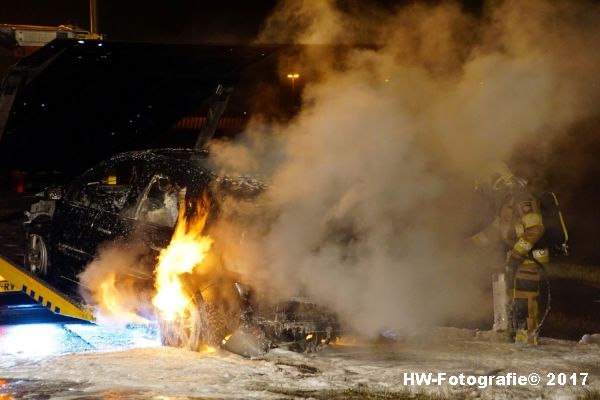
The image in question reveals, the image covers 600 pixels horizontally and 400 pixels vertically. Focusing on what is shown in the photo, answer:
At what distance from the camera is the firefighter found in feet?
26.0

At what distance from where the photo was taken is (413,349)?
7.45 metres

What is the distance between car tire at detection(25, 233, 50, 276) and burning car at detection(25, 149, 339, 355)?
483 mm

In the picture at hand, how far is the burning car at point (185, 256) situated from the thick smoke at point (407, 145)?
0.24 metres

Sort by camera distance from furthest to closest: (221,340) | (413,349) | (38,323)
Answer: (38,323), (413,349), (221,340)

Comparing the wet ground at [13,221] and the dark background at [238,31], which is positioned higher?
the dark background at [238,31]

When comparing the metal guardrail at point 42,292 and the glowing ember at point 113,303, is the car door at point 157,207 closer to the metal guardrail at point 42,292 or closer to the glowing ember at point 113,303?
the glowing ember at point 113,303

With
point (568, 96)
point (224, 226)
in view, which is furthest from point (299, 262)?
point (568, 96)

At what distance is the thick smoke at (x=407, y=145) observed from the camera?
23.8 ft

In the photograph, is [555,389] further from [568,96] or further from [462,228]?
[568,96]

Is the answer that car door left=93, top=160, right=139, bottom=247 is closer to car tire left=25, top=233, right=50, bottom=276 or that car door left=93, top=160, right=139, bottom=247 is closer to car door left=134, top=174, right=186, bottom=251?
car door left=134, top=174, right=186, bottom=251

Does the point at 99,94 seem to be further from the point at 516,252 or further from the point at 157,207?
the point at 516,252

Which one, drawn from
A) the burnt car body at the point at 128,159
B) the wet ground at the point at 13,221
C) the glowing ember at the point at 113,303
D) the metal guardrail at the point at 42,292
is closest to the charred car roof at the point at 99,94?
the burnt car body at the point at 128,159

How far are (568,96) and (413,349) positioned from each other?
325 centimetres

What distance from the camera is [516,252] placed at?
317 inches
